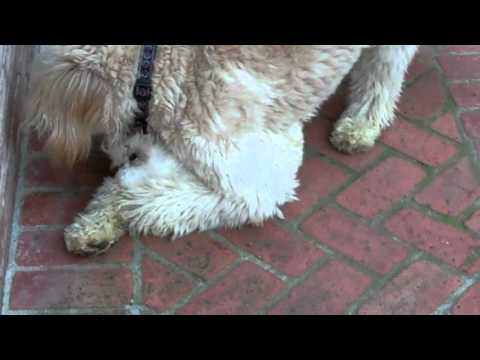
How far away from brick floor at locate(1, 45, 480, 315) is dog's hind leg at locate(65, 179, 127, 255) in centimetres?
5

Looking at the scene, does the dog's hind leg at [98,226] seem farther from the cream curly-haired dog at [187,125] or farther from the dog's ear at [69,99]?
the dog's ear at [69,99]

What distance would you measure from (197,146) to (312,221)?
2.09ft

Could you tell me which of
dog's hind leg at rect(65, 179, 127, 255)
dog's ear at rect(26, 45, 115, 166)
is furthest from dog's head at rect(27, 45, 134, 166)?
dog's hind leg at rect(65, 179, 127, 255)

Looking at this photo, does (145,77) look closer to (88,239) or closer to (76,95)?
(76,95)

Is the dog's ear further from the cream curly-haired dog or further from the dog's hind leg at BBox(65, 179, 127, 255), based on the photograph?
the dog's hind leg at BBox(65, 179, 127, 255)

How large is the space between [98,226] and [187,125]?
530 mm

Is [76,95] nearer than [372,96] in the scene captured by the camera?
Yes

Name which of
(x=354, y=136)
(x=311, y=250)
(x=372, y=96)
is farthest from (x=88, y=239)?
(x=372, y=96)

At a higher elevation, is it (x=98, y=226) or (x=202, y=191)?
(x=202, y=191)

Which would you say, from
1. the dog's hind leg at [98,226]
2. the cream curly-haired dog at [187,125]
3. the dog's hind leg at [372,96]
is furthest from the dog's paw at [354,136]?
the dog's hind leg at [98,226]

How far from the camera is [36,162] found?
3.27 meters

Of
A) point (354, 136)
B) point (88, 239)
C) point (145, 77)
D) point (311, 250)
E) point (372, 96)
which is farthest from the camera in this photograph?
point (372, 96)

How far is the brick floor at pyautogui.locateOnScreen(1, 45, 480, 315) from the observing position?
287 centimetres

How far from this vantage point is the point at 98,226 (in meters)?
2.95
